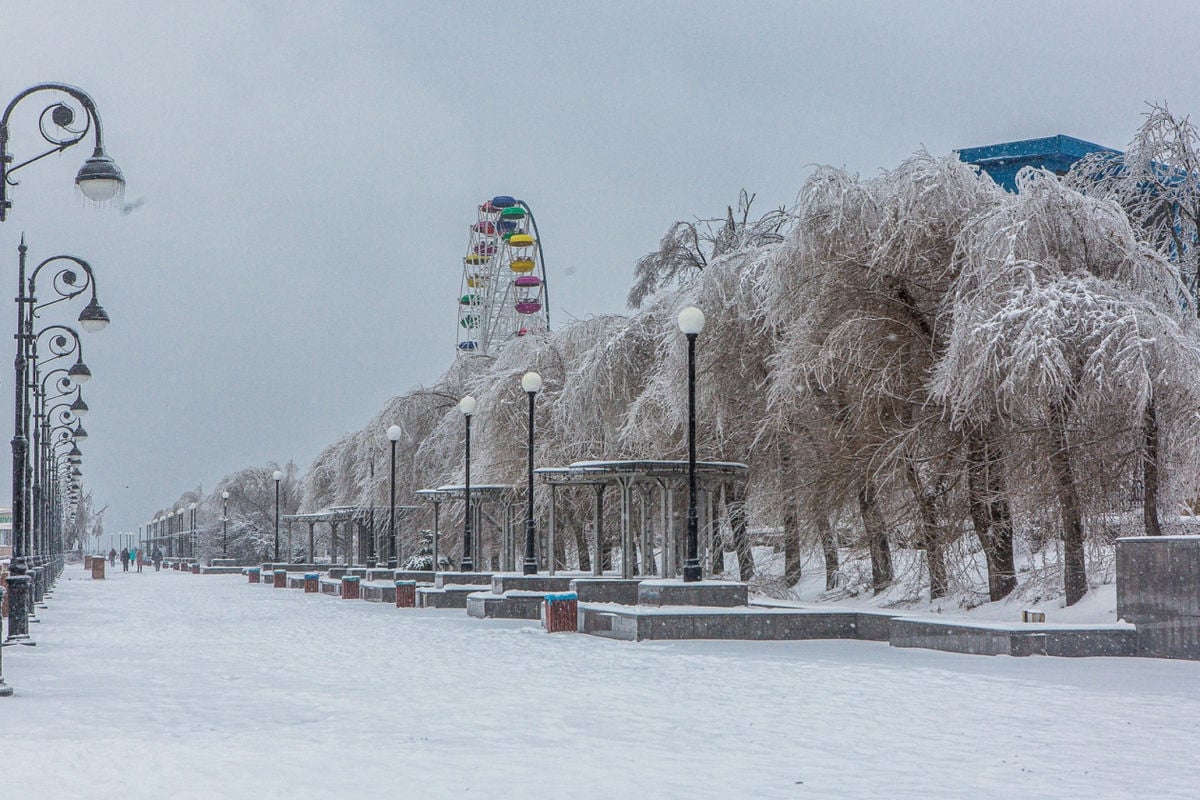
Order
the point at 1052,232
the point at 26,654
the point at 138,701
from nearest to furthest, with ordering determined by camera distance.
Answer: the point at 138,701 → the point at 26,654 → the point at 1052,232

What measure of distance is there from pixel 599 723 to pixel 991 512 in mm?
11503

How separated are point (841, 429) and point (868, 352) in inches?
67.9

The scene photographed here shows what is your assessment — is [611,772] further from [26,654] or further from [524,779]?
[26,654]

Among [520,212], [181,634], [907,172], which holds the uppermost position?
[520,212]

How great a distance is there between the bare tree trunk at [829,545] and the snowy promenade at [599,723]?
5.08m

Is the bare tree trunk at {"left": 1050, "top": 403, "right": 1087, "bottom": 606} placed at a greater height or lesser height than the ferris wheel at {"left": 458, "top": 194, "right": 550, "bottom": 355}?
lesser

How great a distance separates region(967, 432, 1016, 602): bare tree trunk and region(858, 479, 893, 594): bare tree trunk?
5.83 feet

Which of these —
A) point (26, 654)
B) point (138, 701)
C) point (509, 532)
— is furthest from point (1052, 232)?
point (509, 532)

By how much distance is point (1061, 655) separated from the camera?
15031mm

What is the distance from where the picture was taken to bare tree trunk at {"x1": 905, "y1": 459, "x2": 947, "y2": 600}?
20.8 m

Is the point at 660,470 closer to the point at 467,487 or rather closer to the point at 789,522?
the point at 789,522

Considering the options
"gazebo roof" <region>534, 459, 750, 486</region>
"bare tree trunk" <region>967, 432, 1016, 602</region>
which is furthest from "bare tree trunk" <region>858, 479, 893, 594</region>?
"gazebo roof" <region>534, 459, 750, 486</region>

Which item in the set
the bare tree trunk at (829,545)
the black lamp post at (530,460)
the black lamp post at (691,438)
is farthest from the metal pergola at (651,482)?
the black lamp post at (691,438)

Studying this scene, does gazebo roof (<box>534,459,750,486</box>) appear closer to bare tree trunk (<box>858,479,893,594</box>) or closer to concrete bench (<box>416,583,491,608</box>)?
bare tree trunk (<box>858,479,893,594</box>)
